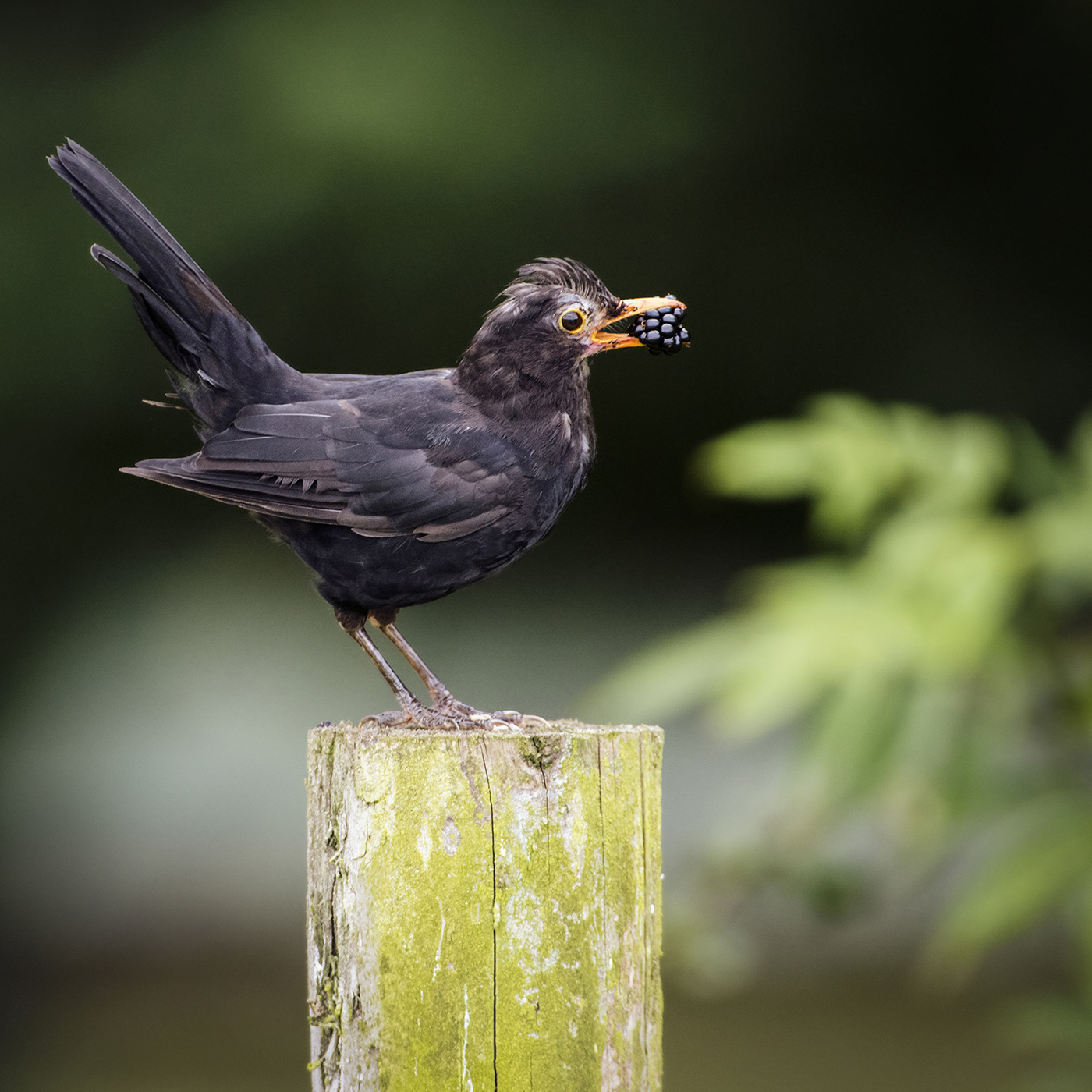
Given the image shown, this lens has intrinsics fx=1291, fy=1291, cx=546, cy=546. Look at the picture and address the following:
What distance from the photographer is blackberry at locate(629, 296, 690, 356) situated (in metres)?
2.45

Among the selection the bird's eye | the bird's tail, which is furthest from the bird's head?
the bird's tail

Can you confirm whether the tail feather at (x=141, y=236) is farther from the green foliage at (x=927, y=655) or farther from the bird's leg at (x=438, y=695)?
the green foliage at (x=927, y=655)

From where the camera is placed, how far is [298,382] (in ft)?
8.73

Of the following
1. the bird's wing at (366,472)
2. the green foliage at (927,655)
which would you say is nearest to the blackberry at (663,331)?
the bird's wing at (366,472)

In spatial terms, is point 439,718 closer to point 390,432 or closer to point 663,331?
point 390,432

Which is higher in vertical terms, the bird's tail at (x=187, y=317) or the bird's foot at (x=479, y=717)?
the bird's tail at (x=187, y=317)

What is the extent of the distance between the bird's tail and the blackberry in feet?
2.46

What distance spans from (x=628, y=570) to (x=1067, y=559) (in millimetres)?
3271

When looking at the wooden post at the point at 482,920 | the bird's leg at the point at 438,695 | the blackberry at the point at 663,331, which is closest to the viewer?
the wooden post at the point at 482,920

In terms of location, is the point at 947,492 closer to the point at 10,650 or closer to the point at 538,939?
the point at 538,939

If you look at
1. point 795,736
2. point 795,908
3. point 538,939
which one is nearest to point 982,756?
point 538,939

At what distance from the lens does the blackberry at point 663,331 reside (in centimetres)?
245

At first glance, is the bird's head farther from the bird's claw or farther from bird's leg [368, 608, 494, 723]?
the bird's claw

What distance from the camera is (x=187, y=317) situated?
8.55 feet
